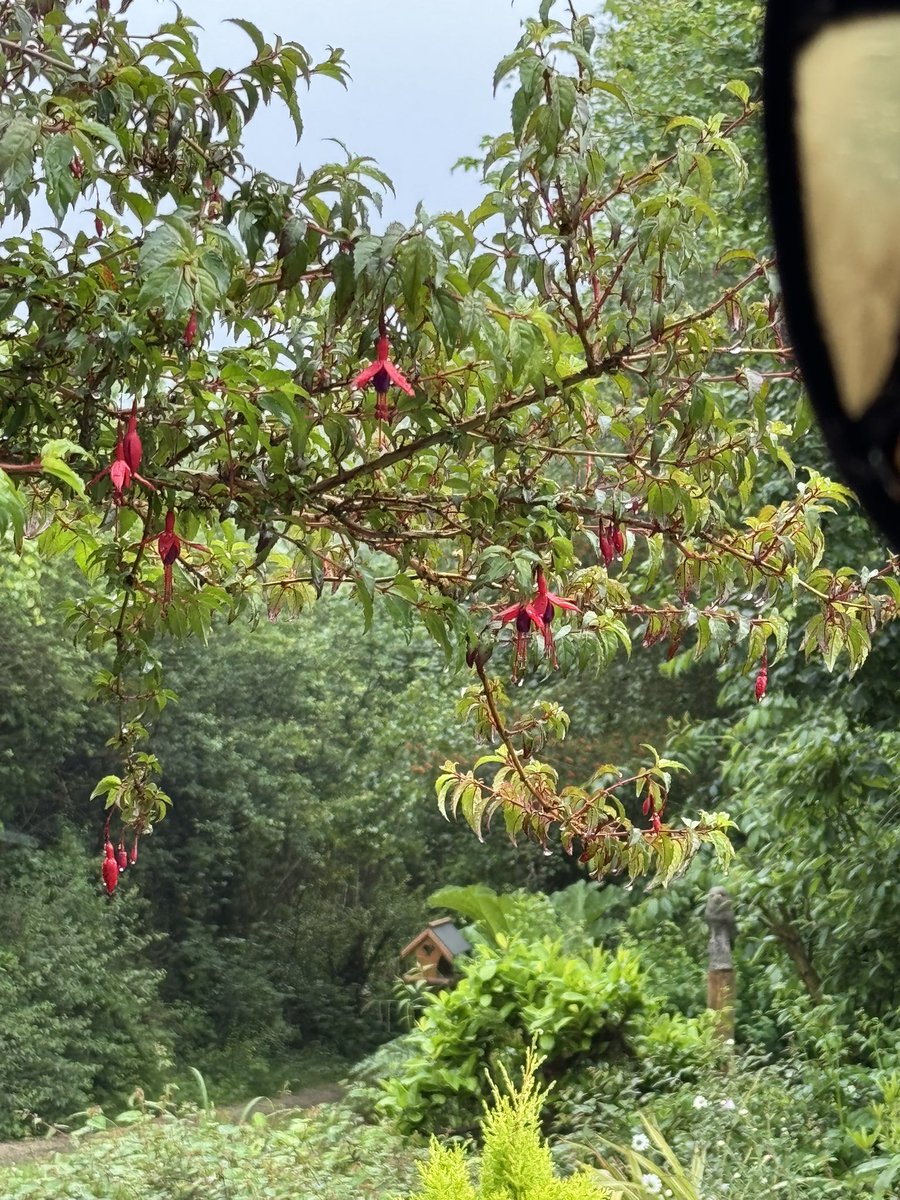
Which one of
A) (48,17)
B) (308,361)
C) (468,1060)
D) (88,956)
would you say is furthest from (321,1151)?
(88,956)

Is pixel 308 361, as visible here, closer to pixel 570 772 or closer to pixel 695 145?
pixel 695 145

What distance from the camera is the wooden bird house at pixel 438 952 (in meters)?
5.81

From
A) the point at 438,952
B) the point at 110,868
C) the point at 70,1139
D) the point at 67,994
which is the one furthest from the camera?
the point at 67,994

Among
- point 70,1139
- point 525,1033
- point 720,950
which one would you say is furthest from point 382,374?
point 70,1139

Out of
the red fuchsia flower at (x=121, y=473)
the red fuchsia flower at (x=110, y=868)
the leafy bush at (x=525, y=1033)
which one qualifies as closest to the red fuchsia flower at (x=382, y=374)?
the red fuchsia flower at (x=121, y=473)

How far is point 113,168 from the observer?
1.06 metres

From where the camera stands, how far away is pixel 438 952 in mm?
5965

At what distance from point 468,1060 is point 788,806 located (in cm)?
135

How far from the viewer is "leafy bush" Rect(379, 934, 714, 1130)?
11.4 ft

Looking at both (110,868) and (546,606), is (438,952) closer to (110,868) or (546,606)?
(110,868)

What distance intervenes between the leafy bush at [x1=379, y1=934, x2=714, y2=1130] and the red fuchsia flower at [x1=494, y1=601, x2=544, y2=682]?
8.27 ft

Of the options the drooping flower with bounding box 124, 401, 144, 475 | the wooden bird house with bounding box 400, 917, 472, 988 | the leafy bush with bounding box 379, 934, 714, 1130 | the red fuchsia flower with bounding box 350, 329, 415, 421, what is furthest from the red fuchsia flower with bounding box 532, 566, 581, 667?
the wooden bird house with bounding box 400, 917, 472, 988

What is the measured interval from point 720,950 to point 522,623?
3.58m

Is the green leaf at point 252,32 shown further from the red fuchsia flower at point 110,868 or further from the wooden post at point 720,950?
the wooden post at point 720,950
